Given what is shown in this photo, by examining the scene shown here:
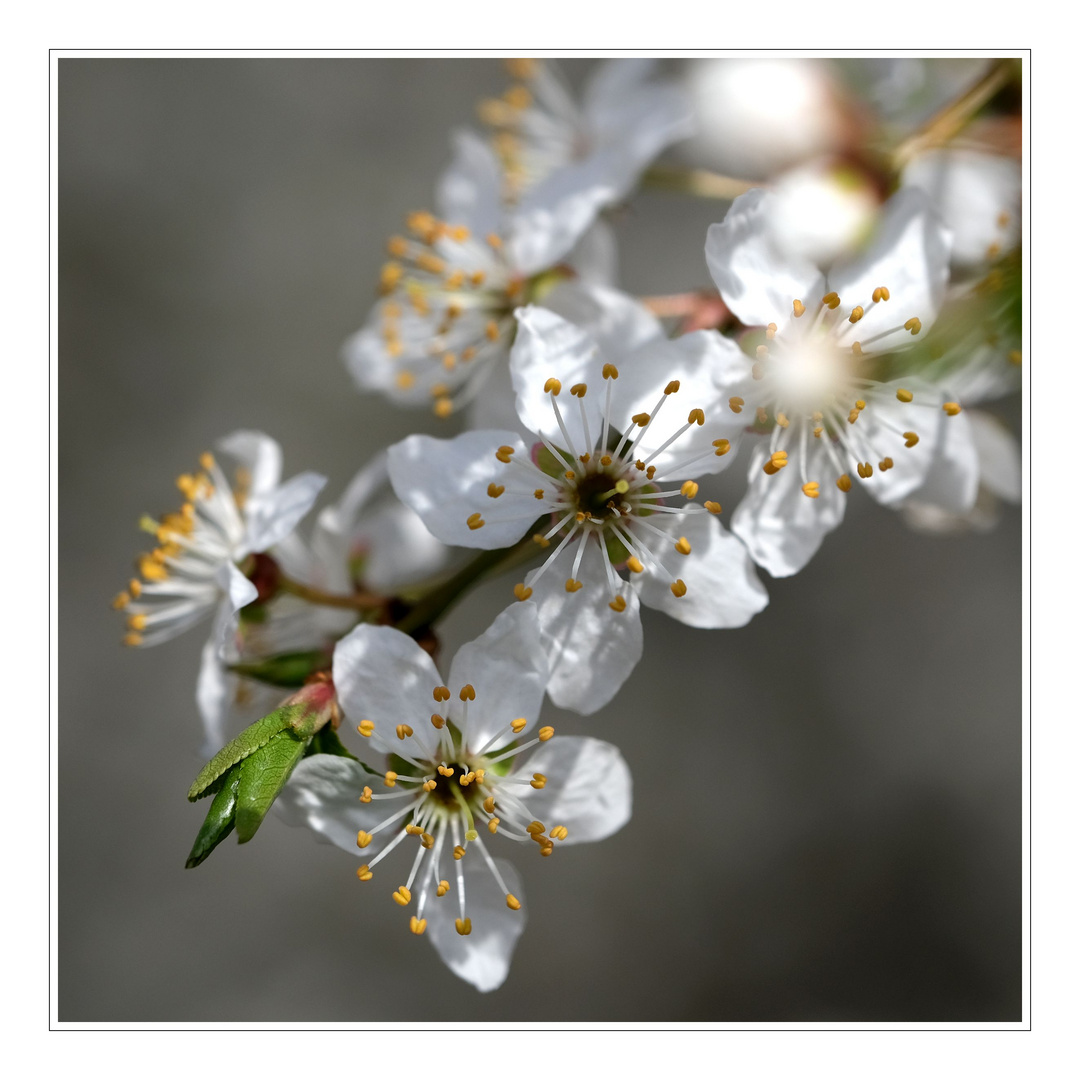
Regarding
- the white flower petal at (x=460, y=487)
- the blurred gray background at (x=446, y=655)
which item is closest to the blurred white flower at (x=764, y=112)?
the white flower petal at (x=460, y=487)

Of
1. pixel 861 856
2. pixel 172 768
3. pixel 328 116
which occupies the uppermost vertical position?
pixel 328 116

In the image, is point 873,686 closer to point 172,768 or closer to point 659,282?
point 659,282

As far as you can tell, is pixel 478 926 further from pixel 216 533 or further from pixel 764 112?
pixel 764 112

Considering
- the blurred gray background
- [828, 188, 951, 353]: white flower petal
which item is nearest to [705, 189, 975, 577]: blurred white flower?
[828, 188, 951, 353]: white flower petal

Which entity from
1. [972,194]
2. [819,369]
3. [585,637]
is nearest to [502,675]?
[585,637]

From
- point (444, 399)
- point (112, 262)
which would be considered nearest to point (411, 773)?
point (444, 399)

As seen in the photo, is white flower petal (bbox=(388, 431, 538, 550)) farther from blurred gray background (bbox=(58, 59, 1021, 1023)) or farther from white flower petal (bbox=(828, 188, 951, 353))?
blurred gray background (bbox=(58, 59, 1021, 1023))

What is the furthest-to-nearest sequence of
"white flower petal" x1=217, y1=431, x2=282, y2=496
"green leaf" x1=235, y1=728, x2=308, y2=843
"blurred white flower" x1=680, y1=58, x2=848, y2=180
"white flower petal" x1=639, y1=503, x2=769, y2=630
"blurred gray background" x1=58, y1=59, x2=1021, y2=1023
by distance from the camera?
"blurred gray background" x1=58, y1=59, x2=1021, y2=1023 → "blurred white flower" x1=680, y1=58, x2=848, y2=180 → "white flower petal" x1=217, y1=431, x2=282, y2=496 → "white flower petal" x1=639, y1=503, x2=769, y2=630 → "green leaf" x1=235, y1=728, x2=308, y2=843
